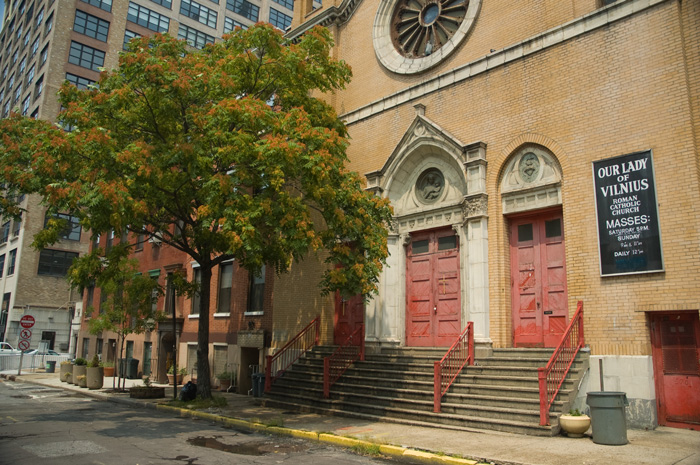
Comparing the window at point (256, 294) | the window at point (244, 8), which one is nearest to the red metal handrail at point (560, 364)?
the window at point (256, 294)

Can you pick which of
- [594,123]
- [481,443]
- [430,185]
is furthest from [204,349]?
[594,123]

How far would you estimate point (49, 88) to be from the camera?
161 ft

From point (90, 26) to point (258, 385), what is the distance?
46.4 m

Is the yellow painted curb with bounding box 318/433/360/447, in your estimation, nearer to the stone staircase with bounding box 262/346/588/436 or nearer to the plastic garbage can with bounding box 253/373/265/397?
the stone staircase with bounding box 262/346/588/436

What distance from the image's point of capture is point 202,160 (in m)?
12.4

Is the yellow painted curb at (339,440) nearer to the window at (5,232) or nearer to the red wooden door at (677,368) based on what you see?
the red wooden door at (677,368)

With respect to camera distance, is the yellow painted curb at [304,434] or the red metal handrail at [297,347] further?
the red metal handrail at [297,347]

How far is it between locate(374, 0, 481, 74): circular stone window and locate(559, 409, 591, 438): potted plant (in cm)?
1117

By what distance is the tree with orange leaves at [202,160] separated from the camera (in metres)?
12.0

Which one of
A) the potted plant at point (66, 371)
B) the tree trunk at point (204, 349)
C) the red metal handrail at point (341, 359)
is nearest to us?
the red metal handrail at point (341, 359)

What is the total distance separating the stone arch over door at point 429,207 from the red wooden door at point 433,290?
0.16m

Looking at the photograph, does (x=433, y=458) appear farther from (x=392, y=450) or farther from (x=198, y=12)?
(x=198, y=12)

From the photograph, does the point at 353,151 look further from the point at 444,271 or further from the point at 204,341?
the point at 204,341

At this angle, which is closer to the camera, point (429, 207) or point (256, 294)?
point (429, 207)
